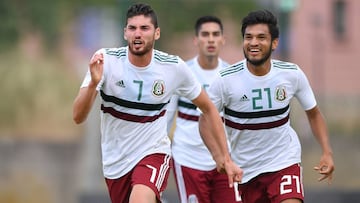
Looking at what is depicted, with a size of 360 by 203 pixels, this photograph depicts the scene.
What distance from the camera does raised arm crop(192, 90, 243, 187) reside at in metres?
8.69

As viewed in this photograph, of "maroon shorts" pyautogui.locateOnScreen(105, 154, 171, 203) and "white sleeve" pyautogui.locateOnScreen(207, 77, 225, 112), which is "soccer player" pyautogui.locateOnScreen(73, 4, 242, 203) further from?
"white sleeve" pyautogui.locateOnScreen(207, 77, 225, 112)

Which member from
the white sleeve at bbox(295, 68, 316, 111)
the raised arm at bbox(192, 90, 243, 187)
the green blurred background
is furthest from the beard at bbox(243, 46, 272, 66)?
the green blurred background

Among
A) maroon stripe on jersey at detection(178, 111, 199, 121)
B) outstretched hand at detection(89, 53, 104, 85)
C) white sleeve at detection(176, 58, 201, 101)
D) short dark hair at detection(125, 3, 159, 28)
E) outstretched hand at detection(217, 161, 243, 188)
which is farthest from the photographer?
maroon stripe on jersey at detection(178, 111, 199, 121)

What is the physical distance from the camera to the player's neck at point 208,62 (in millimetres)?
10562

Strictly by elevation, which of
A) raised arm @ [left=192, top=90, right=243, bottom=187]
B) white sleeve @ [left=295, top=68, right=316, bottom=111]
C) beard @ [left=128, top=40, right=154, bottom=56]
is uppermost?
beard @ [left=128, top=40, right=154, bottom=56]

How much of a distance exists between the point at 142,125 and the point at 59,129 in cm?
1526

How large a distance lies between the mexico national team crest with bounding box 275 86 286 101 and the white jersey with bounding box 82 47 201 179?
2.98ft

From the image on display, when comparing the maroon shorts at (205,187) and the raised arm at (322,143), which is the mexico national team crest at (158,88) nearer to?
the raised arm at (322,143)

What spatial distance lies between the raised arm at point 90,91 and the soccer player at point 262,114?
130 centimetres

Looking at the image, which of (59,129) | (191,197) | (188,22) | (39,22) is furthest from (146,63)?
(39,22)

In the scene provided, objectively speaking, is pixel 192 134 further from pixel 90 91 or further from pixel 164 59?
pixel 90 91

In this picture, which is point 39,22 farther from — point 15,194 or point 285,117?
point 285,117

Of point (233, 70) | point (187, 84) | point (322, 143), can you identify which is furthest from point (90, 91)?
point (322, 143)

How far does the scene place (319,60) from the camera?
34219mm
